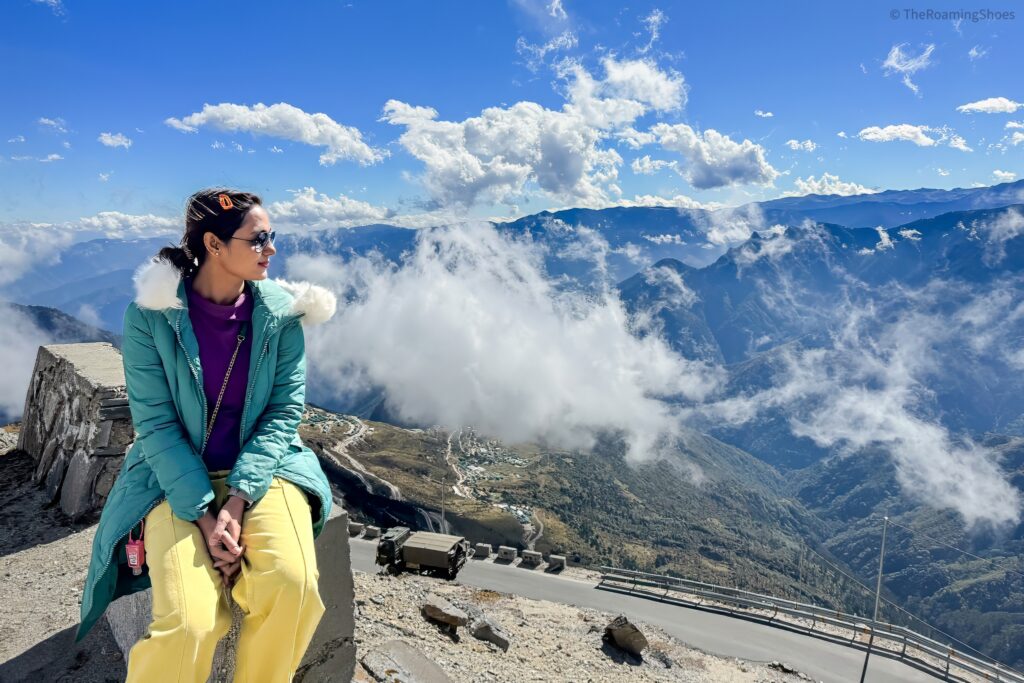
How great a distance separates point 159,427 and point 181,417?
171 millimetres

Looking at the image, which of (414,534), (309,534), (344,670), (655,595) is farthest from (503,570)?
(309,534)

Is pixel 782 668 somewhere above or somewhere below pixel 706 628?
above

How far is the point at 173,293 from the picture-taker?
3.98 metres

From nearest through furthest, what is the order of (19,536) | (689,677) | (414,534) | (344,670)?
(344,670) → (19,536) → (689,677) → (414,534)

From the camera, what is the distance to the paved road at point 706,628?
3005 centimetres

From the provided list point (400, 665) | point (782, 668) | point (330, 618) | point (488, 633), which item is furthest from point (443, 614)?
point (782, 668)

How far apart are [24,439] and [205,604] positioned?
9548 mm

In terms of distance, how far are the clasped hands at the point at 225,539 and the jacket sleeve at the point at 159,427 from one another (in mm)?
102

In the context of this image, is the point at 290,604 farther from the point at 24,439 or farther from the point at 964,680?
the point at 964,680

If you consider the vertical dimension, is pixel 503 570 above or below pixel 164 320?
below

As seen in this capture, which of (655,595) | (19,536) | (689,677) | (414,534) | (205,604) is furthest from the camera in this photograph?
(655,595)

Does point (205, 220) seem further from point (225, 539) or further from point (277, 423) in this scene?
point (225, 539)

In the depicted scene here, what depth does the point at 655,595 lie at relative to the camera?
124ft

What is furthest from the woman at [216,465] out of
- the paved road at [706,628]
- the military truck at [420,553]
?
→ the paved road at [706,628]
